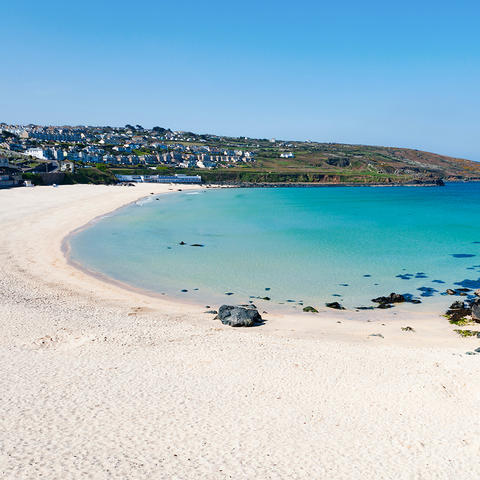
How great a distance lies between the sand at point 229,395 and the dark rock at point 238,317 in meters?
0.51

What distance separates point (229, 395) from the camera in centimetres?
1250

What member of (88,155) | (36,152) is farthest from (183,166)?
(36,152)

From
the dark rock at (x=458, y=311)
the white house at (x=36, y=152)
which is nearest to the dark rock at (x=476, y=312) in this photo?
the dark rock at (x=458, y=311)

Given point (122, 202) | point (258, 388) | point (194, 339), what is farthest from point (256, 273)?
point (122, 202)

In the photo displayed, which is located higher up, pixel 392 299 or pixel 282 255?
pixel 392 299

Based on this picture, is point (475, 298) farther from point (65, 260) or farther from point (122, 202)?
point (122, 202)

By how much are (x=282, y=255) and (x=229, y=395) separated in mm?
23341

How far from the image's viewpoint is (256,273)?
28969 mm

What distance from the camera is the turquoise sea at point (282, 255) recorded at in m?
25.5

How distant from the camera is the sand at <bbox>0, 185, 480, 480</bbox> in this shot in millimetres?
9578

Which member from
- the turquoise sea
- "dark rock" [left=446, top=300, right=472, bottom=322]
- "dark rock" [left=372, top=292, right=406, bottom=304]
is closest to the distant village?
the turquoise sea

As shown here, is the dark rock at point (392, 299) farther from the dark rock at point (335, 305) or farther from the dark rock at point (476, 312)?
the dark rock at point (476, 312)

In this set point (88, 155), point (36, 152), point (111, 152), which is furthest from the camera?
point (111, 152)

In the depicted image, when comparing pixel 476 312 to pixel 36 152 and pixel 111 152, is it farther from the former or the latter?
pixel 111 152
